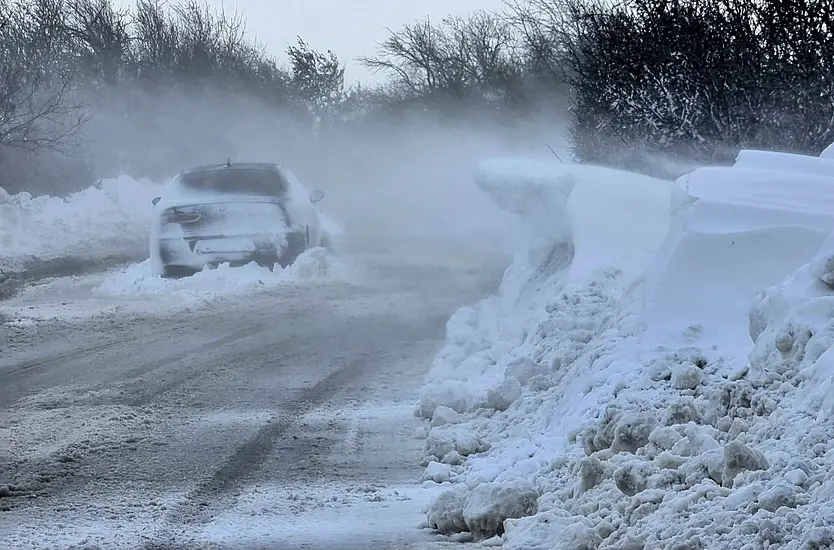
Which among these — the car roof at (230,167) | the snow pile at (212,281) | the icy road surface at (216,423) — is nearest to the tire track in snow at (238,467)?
the icy road surface at (216,423)

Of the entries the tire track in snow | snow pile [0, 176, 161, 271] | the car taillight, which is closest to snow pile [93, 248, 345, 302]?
the car taillight

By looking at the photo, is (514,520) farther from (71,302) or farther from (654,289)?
(71,302)

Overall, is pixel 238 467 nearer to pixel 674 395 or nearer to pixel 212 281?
pixel 674 395

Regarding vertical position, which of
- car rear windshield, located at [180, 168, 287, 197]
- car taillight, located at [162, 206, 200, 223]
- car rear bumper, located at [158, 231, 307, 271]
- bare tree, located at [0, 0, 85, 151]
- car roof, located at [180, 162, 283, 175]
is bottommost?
car rear bumper, located at [158, 231, 307, 271]

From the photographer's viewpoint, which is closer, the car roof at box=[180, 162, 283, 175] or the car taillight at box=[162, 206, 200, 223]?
the car taillight at box=[162, 206, 200, 223]

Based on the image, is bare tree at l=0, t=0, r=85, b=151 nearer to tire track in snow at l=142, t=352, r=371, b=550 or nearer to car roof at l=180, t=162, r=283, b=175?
car roof at l=180, t=162, r=283, b=175

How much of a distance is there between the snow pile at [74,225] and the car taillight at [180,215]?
4263 millimetres

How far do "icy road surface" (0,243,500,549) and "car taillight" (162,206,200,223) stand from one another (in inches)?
45.9

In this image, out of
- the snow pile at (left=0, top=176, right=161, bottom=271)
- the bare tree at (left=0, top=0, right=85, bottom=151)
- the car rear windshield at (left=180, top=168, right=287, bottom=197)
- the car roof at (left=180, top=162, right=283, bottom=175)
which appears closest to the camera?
the car rear windshield at (left=180, top=168, right=287, bottom=197)

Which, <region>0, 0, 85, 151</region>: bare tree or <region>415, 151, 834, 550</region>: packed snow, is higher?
<region>0, 0, 85, 151</region>: bare tree

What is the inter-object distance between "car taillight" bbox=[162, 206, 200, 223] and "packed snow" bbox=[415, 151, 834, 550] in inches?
220

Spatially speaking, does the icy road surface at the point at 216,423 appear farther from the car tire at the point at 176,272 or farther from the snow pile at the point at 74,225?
the snow pile at the point at 74,225

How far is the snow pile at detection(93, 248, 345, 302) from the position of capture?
12156mm

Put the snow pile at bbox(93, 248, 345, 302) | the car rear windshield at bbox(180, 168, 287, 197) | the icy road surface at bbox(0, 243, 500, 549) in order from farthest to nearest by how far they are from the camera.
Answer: the car rear windshield at bbox(180, 168, 287, 197), the snow pile at bbox(93, 248, 345, 302), the icy road surface at bbox(0, 243, 500, 549)
